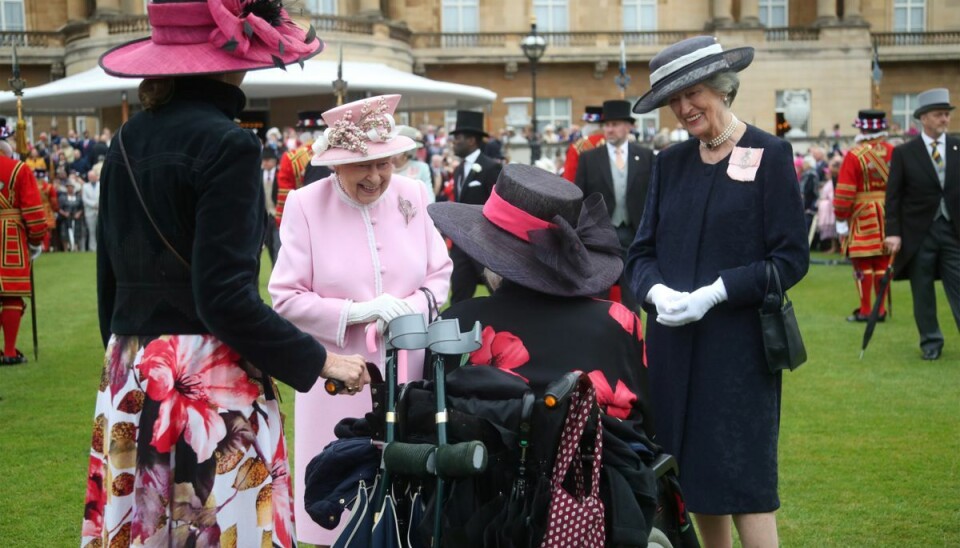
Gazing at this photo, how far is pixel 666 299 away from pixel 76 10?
146ft

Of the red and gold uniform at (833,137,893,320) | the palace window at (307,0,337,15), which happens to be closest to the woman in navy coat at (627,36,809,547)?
the red and gold uniform at (833,137,893,320)

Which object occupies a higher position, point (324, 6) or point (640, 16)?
point (324, 6)

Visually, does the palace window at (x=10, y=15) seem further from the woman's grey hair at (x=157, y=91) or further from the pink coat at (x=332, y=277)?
the woman's grey hair at (x=157, y=91)

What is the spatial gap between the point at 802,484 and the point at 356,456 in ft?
12.9

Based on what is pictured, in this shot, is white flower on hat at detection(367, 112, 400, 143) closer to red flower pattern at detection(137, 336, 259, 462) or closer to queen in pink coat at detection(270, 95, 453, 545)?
queen in pink coat at detection(270, 95, 453, 545)

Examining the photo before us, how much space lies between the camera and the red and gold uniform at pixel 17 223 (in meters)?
11.1

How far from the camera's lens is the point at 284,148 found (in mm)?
27953

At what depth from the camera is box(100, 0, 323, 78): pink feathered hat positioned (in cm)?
341

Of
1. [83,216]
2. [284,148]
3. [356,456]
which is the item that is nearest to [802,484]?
[356,456]

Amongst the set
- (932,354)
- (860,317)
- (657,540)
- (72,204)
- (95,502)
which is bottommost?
(72,204)

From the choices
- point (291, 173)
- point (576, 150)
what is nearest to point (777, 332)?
point (576, 150)

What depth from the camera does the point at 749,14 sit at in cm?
4644

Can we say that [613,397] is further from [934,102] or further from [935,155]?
[934,102]

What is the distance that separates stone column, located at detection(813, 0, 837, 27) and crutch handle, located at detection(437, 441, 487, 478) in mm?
46027
